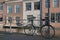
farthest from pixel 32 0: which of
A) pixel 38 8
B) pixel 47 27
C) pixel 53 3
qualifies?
pixel 47 27

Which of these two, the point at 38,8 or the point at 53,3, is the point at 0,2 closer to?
the point at 38,8

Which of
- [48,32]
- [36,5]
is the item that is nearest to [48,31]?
[48,32]

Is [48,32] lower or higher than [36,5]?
lower

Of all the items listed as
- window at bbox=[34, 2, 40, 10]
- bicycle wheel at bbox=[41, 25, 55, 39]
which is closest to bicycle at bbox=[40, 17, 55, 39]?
bicycle wheel at bbox=[41, 25, 55, 39]

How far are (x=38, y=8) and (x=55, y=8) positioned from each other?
387 cm

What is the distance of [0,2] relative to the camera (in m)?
35.1

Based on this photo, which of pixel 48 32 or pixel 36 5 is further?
pixel 36 5

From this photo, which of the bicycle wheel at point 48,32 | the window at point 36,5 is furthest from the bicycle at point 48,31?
the window at point 36,5

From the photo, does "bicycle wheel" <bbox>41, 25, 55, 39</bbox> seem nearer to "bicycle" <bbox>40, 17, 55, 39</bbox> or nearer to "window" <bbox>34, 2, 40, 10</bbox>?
"bicycle" <bbox>40, 17, 55, 39</bbox>

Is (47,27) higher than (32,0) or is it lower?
lower

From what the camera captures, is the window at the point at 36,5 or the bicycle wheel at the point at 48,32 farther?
the window at the point at 36,5

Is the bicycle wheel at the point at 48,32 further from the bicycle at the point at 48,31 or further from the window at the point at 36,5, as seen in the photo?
the window at the point at 36,5

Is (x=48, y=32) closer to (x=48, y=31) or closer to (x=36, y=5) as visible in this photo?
(x=48, y=31)

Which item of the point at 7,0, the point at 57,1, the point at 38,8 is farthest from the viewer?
the point at 7,0
